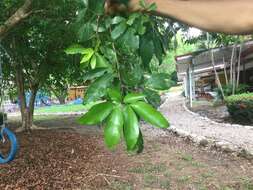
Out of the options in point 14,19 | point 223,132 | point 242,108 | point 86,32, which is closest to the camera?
point 86,32

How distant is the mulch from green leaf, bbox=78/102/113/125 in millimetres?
4278

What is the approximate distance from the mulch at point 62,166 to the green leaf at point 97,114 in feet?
14.0

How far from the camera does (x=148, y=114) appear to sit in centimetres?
109

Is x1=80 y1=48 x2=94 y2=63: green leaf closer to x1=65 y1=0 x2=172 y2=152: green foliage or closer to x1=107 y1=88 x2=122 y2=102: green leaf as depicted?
x1=65 y1=0 x2=172 y2=152: green foliage

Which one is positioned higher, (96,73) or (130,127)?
(96,73)

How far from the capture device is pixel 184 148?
813 cm

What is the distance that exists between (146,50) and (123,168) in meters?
4.98

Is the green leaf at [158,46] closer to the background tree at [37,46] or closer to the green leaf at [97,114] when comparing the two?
the green leaf at [97,114]

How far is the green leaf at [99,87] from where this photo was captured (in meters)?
1.24

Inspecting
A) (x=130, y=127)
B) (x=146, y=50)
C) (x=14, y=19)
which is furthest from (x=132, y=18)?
(x=14, y=19)

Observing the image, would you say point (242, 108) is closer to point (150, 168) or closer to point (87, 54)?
point (150, 168)

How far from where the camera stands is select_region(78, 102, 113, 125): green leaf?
3.60 ft

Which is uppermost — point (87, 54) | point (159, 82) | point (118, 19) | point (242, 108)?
point (118, 19)

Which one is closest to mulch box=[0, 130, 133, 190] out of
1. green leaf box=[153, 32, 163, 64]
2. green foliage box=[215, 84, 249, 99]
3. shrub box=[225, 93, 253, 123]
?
green leaf box=[153, 32, 163, 64]
